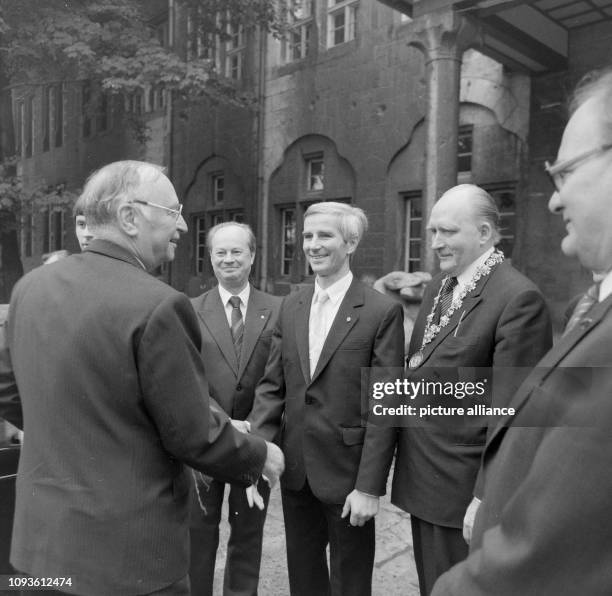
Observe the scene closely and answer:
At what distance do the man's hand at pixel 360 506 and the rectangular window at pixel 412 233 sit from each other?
7536 mm

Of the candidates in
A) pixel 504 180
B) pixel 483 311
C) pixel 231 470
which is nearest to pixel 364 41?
pixel 504 180

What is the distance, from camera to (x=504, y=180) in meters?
8.54

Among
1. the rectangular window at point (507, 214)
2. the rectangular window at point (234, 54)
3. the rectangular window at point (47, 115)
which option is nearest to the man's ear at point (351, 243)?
the rectangular window at point (507, 214)

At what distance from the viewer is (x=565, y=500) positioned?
899 millimetres

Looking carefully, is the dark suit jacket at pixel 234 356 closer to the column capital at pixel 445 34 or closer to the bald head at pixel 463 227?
the bald head at pixel 463 227

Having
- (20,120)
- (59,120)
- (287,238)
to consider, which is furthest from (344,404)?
(20,120)

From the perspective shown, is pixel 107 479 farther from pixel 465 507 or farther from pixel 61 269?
pixel 465 507

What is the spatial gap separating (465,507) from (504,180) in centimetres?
698

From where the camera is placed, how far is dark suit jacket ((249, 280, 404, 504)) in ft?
8.41

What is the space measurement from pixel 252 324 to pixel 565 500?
8.17 ft

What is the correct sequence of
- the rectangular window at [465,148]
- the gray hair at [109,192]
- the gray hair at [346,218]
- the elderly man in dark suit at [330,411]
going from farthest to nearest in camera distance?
the rectangular window at [465,148], the gray hair at [346,218], the elderly man in dark suit at [330,411], the gray hair at [109,192]

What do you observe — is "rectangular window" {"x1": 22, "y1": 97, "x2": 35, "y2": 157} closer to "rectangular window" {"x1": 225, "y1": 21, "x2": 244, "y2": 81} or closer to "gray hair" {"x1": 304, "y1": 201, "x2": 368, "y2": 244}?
"rectangular window" {"x1": 225, "y1": 21, "x2": 244, "y2": 81}

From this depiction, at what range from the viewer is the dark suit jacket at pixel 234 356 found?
10.4 feet

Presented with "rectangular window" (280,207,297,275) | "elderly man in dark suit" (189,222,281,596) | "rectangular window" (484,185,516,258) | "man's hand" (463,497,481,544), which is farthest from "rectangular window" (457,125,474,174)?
"man's hand" (463,497,481,544)
